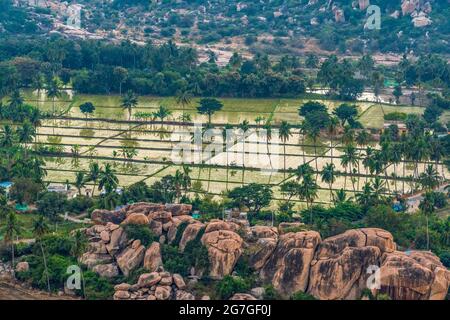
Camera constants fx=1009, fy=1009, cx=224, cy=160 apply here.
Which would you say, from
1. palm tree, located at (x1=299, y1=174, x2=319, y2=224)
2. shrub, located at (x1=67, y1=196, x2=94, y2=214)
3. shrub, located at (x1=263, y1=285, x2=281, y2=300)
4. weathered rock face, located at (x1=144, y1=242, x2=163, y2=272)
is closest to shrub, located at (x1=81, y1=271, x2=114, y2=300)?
weathered rock face, located at (x1=144, y1=242, x2=163, y2=272)

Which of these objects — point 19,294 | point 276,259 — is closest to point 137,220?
point 19,294

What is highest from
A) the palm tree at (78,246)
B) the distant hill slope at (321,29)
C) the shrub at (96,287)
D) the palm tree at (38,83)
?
the distant hill slope at (321,29)

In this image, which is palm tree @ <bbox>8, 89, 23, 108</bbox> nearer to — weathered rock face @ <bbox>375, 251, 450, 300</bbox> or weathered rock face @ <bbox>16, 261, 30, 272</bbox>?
weathered rock face @ <bbox>16, 261, 30, 272</bbox>

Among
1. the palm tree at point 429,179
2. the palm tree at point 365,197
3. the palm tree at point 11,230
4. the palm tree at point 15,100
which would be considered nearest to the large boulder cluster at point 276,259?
the palm tree at point 11,230

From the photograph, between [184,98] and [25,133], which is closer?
[25,133]

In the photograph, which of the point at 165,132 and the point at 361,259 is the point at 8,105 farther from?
the point at 361,259

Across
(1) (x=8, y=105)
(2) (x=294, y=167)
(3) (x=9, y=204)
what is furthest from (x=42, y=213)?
(1) (x=8, y=105)

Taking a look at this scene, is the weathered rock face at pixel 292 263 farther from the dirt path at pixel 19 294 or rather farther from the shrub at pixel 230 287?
the dirt path at pixel 19 294

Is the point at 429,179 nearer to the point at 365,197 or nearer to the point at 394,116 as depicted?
the point at 365,197
